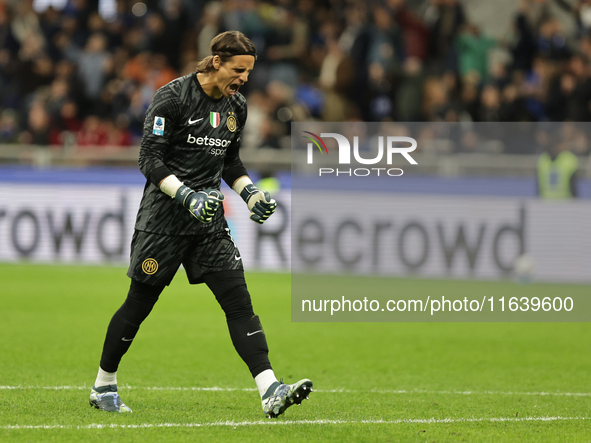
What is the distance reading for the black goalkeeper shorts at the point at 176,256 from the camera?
18.2 ft

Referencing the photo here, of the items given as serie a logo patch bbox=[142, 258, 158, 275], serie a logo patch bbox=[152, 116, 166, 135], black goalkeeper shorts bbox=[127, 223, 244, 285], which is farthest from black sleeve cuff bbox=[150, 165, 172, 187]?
serie a logo patch bbox=[142, 258, 158, 275]

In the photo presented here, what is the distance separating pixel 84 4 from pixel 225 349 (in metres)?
13.0

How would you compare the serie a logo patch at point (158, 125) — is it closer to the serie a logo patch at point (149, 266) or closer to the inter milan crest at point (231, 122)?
the inter milan crest at point (231, 122)

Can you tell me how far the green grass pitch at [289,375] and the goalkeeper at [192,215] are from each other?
0.43m

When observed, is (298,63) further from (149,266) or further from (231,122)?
(149,266)

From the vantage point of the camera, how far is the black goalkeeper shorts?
555 cm

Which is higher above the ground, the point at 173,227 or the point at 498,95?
the point at 498,95

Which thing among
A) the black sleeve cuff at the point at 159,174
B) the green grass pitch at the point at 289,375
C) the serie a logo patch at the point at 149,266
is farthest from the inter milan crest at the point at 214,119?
the green grass pitch at the point at 289,375

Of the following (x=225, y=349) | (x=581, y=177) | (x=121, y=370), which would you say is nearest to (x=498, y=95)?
(x=581, y=177)

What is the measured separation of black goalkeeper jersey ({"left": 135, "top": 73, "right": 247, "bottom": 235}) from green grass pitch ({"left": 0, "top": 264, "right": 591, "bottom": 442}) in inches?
47.4

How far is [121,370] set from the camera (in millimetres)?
7434

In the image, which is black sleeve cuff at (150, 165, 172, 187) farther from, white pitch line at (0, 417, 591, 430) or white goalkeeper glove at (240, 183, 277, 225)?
white pitch line at (0, 417, 591, 430)

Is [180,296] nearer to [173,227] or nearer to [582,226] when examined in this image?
[582,226]

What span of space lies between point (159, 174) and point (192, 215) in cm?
34
